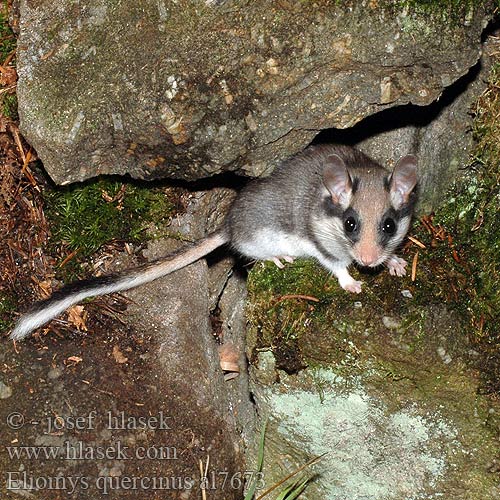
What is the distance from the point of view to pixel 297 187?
526cm

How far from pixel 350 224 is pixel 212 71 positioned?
4.15 ft

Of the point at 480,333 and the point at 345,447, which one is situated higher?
the point at 480,333

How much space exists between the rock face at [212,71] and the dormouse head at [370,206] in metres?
0.45

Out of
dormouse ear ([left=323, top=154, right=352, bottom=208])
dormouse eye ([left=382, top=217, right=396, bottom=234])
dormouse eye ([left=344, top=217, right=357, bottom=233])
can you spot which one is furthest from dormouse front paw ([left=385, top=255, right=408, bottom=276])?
dormouse ear ([left=323, top=154, right=352, bottom=208])

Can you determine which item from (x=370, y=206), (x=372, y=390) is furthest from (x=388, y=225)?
(x=372, y=390)

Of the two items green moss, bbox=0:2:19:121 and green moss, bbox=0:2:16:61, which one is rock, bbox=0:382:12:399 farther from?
green moss, bbox=0:2:16:61

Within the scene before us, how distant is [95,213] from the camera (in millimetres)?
5129

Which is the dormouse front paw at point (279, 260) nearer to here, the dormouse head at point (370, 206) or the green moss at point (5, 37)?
the dormouse head at point (370, 206)

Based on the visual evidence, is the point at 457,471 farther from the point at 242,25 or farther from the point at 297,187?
the point at 242,25

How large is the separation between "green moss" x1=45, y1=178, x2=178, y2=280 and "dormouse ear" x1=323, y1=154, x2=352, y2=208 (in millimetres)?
1158

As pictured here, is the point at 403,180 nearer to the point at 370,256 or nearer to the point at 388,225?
the point at 388,225

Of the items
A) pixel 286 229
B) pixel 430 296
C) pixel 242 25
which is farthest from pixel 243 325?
pixel 242 25

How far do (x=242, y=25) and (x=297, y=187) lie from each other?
4.31ft

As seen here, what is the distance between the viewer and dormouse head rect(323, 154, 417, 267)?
4.76m
